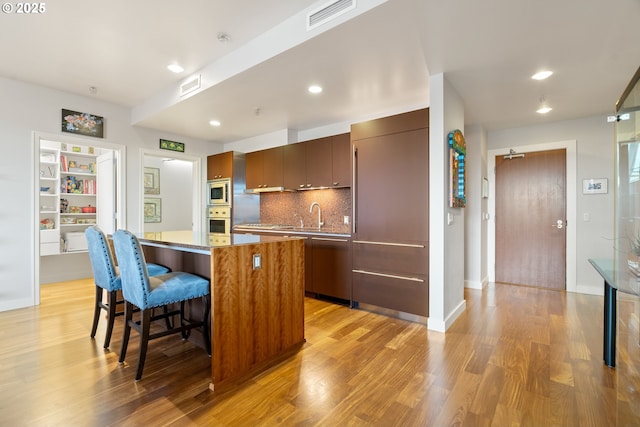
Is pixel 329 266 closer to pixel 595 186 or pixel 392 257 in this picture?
pixel 392 257

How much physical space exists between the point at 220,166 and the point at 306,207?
1.87 m

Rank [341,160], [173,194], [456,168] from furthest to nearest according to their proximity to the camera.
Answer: [173,194]
[341,160]
[456,168]

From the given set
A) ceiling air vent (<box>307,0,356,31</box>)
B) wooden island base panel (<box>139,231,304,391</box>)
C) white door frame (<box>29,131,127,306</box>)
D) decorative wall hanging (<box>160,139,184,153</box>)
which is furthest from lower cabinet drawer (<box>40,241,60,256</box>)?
ceiling air vent (<box>307,0,356,31</box>)

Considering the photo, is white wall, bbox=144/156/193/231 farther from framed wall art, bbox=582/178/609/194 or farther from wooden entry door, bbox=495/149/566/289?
framed wall art, bbox=582/178/609/194

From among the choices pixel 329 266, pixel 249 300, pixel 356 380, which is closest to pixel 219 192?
pixel 329 266

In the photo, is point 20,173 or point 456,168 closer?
point 456,168

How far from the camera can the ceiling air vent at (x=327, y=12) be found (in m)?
2.03

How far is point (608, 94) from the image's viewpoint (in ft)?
10.8

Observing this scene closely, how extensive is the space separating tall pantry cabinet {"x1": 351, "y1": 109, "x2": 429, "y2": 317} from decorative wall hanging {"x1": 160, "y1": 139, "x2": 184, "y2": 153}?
11.0 feet

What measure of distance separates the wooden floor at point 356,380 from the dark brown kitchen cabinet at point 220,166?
306cm

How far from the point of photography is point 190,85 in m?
3.41

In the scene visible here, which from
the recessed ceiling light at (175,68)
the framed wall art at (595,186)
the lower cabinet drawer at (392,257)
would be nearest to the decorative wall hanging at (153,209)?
the recessed ceiling light at (175,68)

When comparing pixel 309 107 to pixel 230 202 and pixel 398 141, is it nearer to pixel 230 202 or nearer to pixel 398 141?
pixel 398 141

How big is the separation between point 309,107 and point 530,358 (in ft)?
11.5
